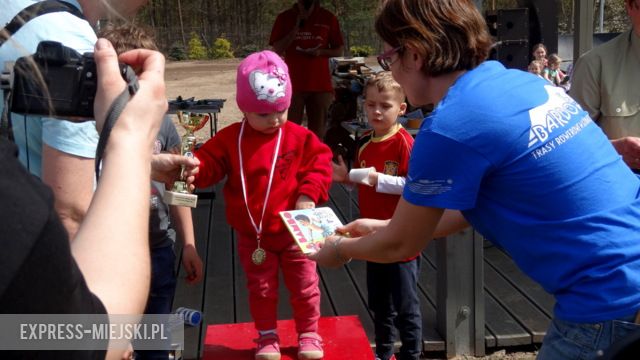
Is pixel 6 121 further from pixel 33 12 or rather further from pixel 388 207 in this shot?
pixel 388 207

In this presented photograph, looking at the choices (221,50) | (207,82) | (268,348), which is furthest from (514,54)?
(221,50)

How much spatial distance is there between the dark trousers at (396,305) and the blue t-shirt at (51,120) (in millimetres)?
2092

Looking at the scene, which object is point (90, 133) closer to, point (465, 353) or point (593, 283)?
point (593, 283)

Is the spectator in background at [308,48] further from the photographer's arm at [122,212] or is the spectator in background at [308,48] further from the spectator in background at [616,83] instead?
the photographer's arm at [122,212]

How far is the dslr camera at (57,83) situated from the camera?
137 cm

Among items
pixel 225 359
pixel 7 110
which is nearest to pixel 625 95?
pixel 225 359

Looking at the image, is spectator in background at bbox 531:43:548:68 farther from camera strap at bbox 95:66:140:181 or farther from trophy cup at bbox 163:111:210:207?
camera strap at bbox 95:66:140:181

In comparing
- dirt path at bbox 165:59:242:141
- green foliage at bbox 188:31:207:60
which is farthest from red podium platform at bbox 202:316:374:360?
green foliage at bbox 188:31:207:60

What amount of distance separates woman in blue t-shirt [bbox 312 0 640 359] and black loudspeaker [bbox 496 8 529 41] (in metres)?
4.32

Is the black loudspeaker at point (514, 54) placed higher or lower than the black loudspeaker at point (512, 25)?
lower

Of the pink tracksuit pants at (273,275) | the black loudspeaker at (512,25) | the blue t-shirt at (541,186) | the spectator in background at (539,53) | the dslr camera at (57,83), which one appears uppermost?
the dslr camera at (57,83)

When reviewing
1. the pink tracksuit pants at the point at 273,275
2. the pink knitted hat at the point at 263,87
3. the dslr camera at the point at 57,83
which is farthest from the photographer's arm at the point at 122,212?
the pink tracksuit pants at the point at 273,275

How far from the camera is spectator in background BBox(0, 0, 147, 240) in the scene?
156cm

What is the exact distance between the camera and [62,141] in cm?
158
